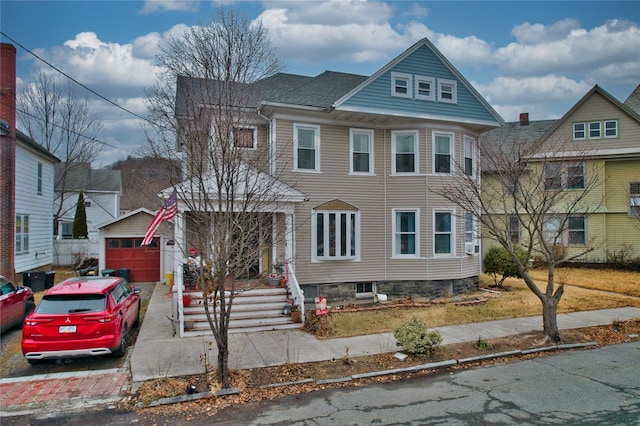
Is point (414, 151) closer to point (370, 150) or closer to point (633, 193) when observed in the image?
point (370, 150)

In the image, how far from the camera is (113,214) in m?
40.3

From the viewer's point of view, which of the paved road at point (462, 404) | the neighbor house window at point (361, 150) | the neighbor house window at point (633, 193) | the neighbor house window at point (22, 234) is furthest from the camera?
the neighbor house window at point (633, 193)

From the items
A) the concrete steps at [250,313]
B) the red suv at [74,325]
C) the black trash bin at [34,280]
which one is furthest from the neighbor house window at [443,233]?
the black trash bin at [34,280]

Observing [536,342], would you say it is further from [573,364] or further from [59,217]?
[59,217]

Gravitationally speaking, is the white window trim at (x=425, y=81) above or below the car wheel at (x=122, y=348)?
above

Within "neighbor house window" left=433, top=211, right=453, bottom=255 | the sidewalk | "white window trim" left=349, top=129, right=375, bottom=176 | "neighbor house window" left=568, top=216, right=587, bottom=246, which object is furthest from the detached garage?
"neighbor house window" left=568, top=216, right=587, bottom=246

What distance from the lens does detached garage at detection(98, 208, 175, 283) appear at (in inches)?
776

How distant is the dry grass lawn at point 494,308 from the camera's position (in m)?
11.9

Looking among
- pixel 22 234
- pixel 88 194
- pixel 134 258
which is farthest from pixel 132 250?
pixel 88 194

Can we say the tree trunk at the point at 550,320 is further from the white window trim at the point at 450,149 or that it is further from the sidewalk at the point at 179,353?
the white window trim at the point at 450,149

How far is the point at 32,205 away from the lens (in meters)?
21.7

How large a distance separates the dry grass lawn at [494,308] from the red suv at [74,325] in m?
5.02

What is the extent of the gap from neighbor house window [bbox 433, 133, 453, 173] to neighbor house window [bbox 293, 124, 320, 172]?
15.0 feet

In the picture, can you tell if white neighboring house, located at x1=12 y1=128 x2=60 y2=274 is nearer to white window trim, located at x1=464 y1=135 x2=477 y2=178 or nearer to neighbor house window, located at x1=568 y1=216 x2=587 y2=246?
white window trim, located at x1=464 y1=135 x2=477 y2=178
